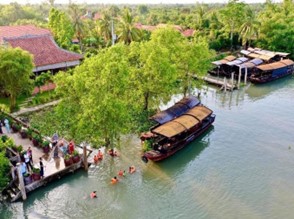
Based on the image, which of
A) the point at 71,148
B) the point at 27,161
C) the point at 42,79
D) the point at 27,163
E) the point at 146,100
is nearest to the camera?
the point at 27,161

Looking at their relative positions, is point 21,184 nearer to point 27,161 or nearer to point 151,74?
point 27,161

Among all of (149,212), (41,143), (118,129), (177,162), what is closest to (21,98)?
(41,143)

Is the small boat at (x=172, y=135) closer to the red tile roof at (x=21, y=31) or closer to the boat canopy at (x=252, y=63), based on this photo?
the boat canopy at (x=252, y=63)

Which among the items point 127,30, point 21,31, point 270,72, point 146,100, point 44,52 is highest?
point 127,30

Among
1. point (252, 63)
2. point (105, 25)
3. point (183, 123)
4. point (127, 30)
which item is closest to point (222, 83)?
point (252, 63)

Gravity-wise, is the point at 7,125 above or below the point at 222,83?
above

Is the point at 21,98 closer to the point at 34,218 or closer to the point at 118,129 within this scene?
the point at 118,129
